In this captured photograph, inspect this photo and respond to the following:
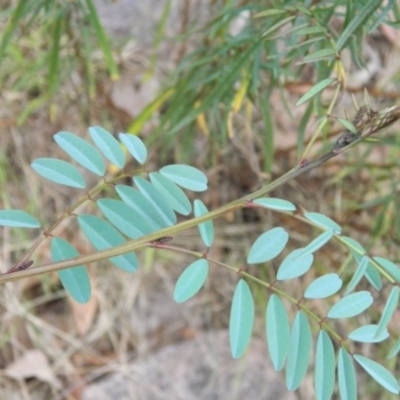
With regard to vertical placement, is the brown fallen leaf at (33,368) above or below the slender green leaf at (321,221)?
below

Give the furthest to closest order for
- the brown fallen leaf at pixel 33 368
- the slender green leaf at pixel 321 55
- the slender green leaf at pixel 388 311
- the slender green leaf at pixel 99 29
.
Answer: the brown fallen leaf at pixel 33 368, the slender green leaf at pixel 99 29, the slender green leaf at pixel 321 55, the slender green leaf at pixel 388 311

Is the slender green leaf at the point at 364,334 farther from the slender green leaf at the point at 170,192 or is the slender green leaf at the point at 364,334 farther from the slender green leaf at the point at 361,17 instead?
the slender green leaf at the point at 361,17

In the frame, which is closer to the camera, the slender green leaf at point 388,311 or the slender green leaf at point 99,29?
the slender green leaf at point 388,311

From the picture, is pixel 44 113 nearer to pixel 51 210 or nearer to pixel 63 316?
pixel 51 210

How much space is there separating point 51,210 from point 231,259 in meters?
0.35

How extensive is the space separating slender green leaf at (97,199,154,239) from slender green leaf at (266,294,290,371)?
86 mm

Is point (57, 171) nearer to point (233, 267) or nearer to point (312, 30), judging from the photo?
point (233, 267)

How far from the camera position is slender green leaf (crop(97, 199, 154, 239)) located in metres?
0.39

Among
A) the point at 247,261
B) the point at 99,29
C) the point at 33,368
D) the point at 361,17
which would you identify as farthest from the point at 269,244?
the point at 33,368

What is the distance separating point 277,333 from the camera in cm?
38

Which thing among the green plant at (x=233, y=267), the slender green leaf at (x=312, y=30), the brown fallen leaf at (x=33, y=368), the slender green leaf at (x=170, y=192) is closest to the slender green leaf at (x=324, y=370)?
the green plant at (x=233, y=267)

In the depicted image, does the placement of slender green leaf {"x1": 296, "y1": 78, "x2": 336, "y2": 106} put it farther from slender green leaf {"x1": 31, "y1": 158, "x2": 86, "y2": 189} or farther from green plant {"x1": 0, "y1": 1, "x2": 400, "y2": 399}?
slender green leaf {"x1": 31, "y1": 158, "x2": 86, "y2": 189}

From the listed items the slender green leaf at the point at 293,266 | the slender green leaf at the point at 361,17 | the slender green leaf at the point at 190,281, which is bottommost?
the slender green leaf at the point at 293,266

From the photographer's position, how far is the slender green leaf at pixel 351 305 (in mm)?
389
